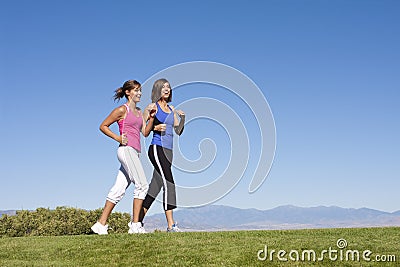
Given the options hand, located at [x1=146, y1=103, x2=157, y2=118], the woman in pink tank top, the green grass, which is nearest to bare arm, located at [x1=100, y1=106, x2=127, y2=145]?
the woman in pink tank top

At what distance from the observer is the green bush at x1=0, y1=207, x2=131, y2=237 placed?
44.1 metres

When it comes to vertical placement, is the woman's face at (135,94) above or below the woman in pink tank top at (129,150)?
above

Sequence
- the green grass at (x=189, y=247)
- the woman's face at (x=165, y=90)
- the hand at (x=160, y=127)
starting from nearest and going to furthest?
the green grass at (x=189, y=247)
the hand at (x=160, y=127)
the woman's face at (x=165, y=90)

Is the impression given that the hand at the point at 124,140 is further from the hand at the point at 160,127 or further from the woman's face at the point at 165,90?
the woman's face at the point at 165,90

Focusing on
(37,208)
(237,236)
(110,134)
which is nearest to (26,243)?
(110,134)

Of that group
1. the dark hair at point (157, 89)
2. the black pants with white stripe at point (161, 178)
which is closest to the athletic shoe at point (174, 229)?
the black pants with white stripe at point (161, 178)

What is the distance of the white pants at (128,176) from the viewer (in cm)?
1145

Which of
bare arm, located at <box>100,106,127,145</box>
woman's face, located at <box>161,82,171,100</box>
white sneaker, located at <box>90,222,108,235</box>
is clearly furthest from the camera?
woman's face, located at <box>161,82,171,100</box>

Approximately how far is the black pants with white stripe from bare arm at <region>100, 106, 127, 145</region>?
0.79 m

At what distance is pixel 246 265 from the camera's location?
8758 mm

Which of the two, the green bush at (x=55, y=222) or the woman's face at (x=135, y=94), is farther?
the green bush at (x=55, y=222)

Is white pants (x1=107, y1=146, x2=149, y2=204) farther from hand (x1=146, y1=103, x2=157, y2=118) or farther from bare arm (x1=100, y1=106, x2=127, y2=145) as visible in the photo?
hand (x1=146, y1=103, x2=157, y2=118)

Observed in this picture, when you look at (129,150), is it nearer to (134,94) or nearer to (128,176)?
(128,176)

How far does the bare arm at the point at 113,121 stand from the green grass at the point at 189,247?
2.14 metres
